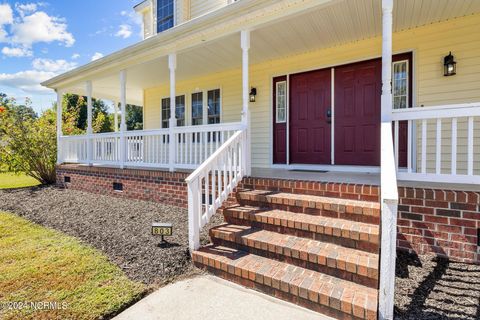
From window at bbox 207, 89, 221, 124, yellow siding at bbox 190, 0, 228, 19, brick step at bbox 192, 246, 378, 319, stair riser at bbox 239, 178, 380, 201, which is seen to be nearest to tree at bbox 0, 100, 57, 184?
window at bbox 207, 89, 221, 124

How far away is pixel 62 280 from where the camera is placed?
108 inches

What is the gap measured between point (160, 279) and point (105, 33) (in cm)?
1765

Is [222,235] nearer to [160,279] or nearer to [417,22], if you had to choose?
[160,279]

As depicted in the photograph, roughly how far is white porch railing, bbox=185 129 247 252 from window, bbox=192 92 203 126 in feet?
12.2

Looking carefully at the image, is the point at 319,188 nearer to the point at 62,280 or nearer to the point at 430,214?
the point at 430,214

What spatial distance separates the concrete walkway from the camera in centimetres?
217

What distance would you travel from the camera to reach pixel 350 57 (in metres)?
5.17

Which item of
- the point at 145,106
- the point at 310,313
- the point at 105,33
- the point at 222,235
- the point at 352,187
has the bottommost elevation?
the point at 310,313

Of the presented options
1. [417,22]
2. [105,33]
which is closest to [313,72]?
[417,22]

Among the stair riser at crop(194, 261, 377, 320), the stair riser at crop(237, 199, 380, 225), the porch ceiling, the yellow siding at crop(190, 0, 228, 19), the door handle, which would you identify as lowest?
the stair riser at crop(194, 261, 377, 320)

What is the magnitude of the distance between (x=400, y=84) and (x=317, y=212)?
311cm

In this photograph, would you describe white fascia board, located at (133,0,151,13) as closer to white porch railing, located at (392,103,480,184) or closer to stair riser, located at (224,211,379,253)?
stair riser, located at (224,211,379,253)

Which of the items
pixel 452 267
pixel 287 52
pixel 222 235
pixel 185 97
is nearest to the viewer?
pixel 452 267

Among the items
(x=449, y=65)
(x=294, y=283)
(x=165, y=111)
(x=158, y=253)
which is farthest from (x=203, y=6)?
(x=294, y=283)
